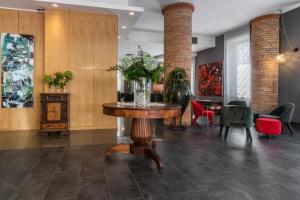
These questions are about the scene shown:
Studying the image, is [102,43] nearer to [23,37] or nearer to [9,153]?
[23,37]

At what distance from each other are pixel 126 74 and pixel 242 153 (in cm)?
250

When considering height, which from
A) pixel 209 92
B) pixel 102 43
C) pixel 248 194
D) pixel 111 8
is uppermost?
pixel 111 8

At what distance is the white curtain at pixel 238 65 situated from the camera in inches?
352

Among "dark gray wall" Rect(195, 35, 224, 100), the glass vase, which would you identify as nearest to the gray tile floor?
the glass vase

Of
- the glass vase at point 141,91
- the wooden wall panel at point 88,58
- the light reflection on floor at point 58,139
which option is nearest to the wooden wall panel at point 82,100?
the wooden wall panel at point 88,58

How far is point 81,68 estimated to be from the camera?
582 cm

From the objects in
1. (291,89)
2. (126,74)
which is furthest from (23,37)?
(291,89)

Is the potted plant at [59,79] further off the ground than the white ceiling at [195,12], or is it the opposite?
the white ceiling at [195,12]

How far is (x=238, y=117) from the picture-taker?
196 inches

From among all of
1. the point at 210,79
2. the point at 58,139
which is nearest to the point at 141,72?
the point at 58,139

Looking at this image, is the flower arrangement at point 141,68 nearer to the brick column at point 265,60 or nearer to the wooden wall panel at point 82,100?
the wooden wall panel at point 82,100

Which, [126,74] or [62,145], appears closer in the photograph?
[126,74]

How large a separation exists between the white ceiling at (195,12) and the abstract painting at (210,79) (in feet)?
3.80

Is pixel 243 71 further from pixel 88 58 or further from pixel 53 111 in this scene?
pixel 53 111
